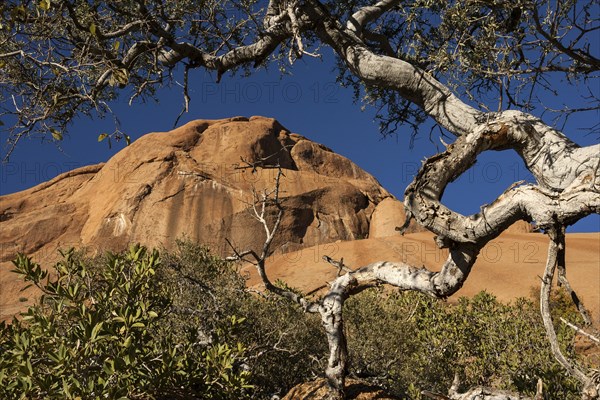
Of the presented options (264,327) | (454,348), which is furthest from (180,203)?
(454,348)

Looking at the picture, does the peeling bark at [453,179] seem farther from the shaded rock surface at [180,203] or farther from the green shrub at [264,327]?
the shaded rock surface at [180,203]

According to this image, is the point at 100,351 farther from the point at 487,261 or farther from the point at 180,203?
the point at 180,203

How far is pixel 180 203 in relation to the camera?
4522 centimetres

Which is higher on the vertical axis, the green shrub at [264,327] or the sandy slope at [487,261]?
the sandy slope at [487,261]

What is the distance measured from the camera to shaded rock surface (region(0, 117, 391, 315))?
4403cm

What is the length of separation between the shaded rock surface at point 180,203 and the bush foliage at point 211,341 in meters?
28.7

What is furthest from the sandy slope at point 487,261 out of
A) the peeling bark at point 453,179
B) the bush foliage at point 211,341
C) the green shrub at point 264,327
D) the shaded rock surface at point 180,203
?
the peeling bark at point 453,179

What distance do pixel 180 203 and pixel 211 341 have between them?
130 ft

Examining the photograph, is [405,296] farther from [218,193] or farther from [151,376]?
[218,193]

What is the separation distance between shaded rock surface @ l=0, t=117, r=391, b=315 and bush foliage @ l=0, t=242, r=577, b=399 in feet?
94.0

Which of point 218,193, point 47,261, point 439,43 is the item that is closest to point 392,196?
point 218,193

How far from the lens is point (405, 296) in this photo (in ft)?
46.5

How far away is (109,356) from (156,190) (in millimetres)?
43196

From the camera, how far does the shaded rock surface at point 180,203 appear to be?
4403 cm
